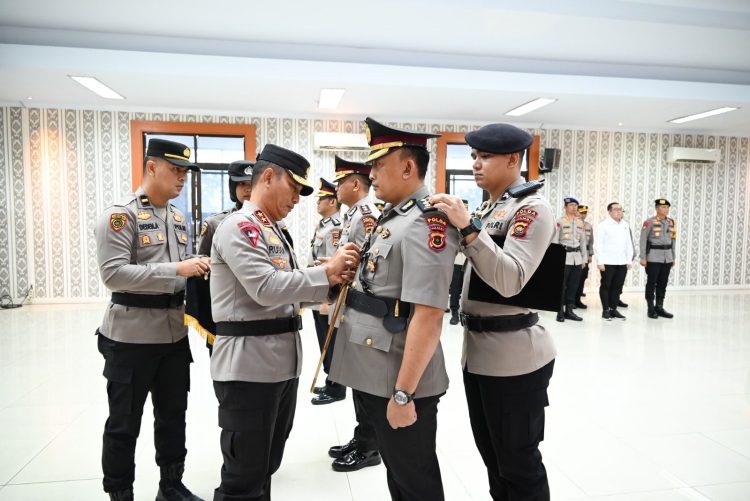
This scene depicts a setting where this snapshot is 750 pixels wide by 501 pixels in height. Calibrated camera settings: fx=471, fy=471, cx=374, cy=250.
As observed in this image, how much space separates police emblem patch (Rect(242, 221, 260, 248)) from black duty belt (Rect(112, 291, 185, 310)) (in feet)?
2.44

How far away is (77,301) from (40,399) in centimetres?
501

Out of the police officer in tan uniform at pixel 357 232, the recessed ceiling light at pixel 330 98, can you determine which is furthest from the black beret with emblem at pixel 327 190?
the recessed ceiling light at pixel 330 98

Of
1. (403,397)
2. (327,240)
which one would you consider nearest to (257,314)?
(403,397)

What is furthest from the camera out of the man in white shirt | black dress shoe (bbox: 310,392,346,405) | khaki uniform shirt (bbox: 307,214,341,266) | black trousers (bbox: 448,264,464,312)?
the man in white shirt

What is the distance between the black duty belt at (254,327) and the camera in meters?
1.72

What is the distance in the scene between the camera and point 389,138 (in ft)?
5.08

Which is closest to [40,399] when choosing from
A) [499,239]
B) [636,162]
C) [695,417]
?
[499,239]

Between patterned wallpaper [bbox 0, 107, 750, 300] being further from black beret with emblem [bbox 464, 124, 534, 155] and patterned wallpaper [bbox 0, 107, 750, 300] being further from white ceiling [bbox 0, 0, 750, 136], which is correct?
black beret with emblem [bbox 464, 124, 534, 155]

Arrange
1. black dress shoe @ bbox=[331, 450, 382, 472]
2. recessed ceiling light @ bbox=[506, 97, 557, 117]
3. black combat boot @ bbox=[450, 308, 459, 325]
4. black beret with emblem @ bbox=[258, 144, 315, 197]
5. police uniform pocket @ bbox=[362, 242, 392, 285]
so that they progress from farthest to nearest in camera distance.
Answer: recessed ceiling light @ bbox=[506, 97, 557, 117] < black combat boot @ bbox=[450, 308, 459, 325] < black dress shoe @ bbox=[331, 450, 382, 472] < black beret with emblem @ bbox=[258, 144, 315, 197] < police uniform pocket @ bbox=[362, 242, 392, 285]

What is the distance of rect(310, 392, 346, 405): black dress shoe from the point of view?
360 centimetres

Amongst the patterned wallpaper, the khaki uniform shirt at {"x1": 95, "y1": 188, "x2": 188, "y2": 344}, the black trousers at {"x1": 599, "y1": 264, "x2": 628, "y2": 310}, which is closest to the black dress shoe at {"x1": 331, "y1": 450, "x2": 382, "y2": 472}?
the khaki uniform shirt at {"x1": 95, "y1": 188, "x2": 188, "y2": 344}

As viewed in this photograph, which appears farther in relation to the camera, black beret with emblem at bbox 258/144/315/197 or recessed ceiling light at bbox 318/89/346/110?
recessed ceiling light at bbox 318/89/346/110

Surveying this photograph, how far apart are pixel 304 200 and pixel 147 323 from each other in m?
6.65

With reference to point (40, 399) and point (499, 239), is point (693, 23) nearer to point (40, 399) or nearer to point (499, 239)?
point (499, 239)
